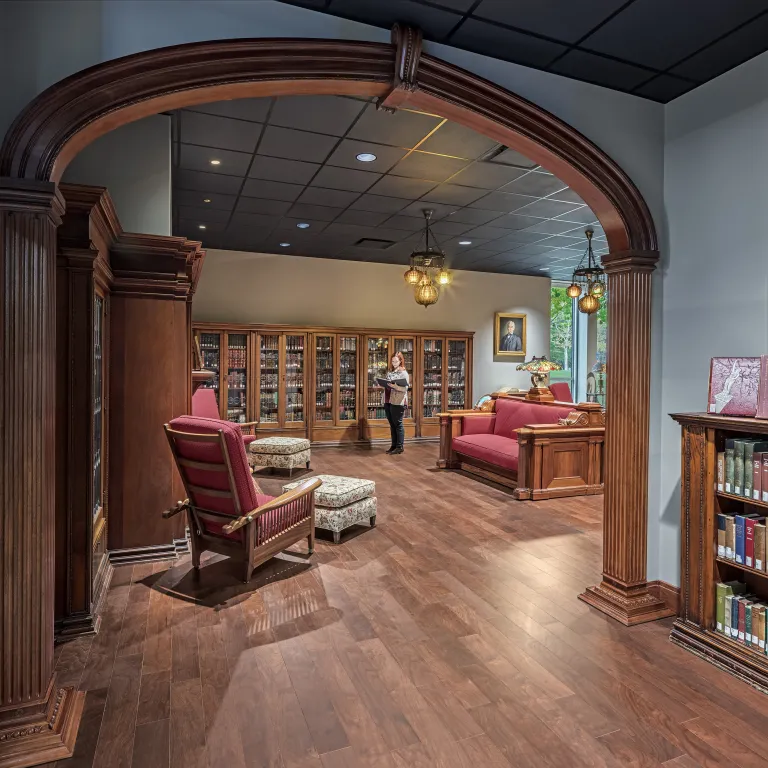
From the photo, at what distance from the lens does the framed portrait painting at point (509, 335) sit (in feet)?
37.2

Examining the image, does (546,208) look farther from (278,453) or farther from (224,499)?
(224,499)

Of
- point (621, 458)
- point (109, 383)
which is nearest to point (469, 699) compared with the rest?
point (621, 458)

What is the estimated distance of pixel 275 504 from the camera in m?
3.57

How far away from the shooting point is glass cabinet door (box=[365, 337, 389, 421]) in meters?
9.93

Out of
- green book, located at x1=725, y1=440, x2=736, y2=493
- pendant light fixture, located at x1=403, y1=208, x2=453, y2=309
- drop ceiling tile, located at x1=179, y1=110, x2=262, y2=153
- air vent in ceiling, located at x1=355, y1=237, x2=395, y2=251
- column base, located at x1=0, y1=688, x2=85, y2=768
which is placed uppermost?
air vent in ceiling, located at x1=355, y1=237, x2=395, y2=251

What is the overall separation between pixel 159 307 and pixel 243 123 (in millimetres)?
1707

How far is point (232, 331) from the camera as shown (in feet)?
29.5

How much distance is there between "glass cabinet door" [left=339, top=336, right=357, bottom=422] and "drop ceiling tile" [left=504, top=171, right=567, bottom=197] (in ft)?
14.4

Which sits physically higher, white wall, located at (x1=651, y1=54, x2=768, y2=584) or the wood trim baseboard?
white wall, located at (x1=651, y1=54, x2=768, y2=584)

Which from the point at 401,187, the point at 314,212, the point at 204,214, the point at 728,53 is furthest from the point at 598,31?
the point at 204,214

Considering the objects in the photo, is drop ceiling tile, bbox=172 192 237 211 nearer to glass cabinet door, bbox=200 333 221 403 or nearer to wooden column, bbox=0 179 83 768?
glass cabinet door, bbox=200 333 221 403

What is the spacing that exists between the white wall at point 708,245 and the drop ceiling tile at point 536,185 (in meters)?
2.27

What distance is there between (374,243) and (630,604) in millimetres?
6775

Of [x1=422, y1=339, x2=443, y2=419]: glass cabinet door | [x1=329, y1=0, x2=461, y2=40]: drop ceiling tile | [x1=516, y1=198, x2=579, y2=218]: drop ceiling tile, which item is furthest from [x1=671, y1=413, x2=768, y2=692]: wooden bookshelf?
[x1=422, y1=339, x2=443, y2=419]: glass cabinet door
